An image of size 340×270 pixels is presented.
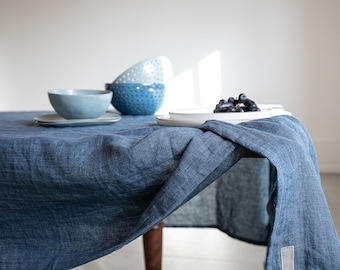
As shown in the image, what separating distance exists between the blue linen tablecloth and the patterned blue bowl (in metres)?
0.39

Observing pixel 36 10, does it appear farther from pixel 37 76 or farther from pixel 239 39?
pixel 239 39

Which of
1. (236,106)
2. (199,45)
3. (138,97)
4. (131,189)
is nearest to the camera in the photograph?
(131,189)

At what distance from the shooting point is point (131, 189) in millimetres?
503

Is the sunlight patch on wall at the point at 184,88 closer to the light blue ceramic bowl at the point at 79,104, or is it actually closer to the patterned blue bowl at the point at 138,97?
the patterned blue bowl at the point at 138,97

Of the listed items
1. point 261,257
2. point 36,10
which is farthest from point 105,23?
point 261,257

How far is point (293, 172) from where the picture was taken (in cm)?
46

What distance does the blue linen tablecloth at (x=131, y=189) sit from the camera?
45 cm

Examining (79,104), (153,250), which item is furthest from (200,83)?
(79,104)

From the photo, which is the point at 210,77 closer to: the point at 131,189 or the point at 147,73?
the point at 147,73

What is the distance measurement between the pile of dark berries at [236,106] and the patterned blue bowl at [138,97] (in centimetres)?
33

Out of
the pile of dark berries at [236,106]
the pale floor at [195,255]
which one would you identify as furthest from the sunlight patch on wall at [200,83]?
the pile of dark berries at [236,106]

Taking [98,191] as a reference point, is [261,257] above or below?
below

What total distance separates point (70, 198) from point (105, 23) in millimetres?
2595

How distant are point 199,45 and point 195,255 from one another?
1.64 metres
